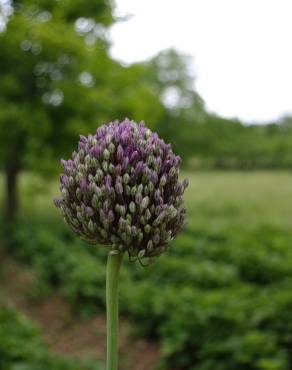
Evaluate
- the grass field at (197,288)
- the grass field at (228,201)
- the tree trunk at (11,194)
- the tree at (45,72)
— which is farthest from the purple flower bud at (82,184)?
the tree trunk at (11,194)

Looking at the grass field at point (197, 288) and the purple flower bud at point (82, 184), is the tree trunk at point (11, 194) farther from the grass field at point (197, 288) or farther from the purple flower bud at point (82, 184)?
the purple flower bud at point (82, 184)

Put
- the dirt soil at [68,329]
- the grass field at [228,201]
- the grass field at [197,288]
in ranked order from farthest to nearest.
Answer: the grass field at [228,201]
the dirt soil at [68,329]
the grass field at [197,288]

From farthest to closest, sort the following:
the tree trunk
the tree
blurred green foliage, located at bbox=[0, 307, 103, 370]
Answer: the tree trunk → the tree → blurred green foliage, located at bbox=[0, 307, 103, 370]

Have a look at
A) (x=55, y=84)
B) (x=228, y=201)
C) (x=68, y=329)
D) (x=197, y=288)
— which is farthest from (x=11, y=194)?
(x=228, y=201)

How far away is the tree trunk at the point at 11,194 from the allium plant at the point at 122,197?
1776 cm

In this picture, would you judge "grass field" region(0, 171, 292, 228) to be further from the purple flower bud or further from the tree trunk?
the purple flower bud

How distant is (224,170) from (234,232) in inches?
1730

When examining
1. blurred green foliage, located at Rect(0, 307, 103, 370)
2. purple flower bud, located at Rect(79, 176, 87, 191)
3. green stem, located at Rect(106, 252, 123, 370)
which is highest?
blurred green foliage, located at Rect(0, 307, 103, 370)

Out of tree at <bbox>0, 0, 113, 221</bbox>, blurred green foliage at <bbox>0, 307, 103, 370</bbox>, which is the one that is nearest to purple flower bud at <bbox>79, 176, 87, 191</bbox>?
blurred green foliage at <bbox>0, 307, 103, 370</bbox>

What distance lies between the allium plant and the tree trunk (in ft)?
58.3

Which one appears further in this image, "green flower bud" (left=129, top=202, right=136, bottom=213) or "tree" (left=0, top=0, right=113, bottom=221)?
"tree" (left=0, top=0, right=113, bottom=221)

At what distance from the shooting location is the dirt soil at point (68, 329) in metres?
8.71

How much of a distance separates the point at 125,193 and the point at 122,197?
0.6 inches

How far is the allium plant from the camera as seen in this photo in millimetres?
1509
